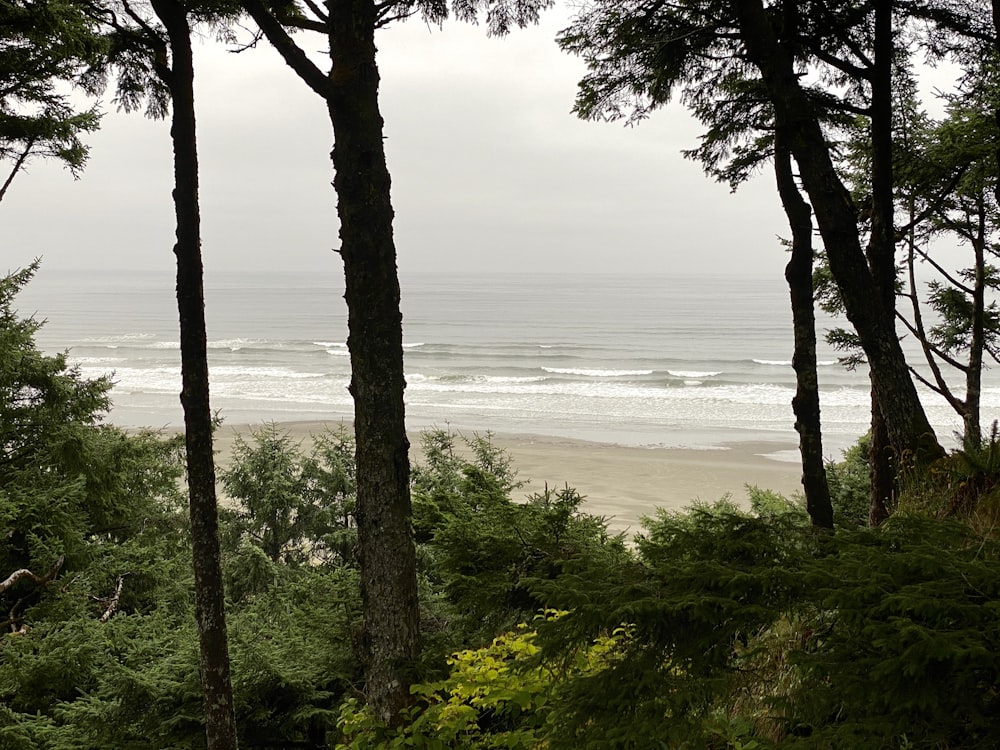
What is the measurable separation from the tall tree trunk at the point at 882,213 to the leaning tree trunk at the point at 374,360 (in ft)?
14.5

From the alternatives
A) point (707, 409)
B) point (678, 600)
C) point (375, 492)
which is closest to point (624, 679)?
point (678, 600)

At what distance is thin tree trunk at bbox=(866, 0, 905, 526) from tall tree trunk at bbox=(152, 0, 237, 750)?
5.61 meters

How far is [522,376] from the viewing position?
41.4 m

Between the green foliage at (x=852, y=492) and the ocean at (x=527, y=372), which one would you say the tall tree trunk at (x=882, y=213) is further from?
the ocean at (x=527, y=372)

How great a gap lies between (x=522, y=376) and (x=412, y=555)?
36.6 meters

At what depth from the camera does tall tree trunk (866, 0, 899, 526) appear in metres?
6.62

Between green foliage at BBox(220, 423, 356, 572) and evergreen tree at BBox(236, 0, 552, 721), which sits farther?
green foliage at BBox(220, 423, 356, 572)

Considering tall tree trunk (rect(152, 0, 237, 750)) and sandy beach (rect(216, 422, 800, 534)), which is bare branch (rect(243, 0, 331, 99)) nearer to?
tall tree trunk (rect(152, 0, 237, 750))

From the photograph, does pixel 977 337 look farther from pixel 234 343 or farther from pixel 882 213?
pixel 234 343

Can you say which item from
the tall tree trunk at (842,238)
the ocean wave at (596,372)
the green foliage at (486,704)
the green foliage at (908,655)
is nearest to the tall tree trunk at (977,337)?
the tall tree trunk at (842,238)

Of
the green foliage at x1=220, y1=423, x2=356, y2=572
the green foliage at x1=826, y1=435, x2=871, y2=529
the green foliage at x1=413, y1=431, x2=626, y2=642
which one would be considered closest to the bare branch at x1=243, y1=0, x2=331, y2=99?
the green foliage at x1=413, y1=431, x2=626, y2=642

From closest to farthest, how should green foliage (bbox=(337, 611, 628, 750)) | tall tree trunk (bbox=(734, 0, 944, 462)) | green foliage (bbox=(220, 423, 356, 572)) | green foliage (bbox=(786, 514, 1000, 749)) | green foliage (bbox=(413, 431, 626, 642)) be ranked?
green foliage (bbox=(786, 514, 1000, 749)) < green foliage (bbox=(413, 431, 626, 642)) < green foliage (bbox=(337, 611, 628, 750)) < tall tree trunk (bbox=(734, 0, 944, 462)) < green foliage (bbox=(220, 423, 356, 572))

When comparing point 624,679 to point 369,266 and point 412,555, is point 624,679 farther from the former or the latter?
point 369,266

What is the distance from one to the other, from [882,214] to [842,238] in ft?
2.69
